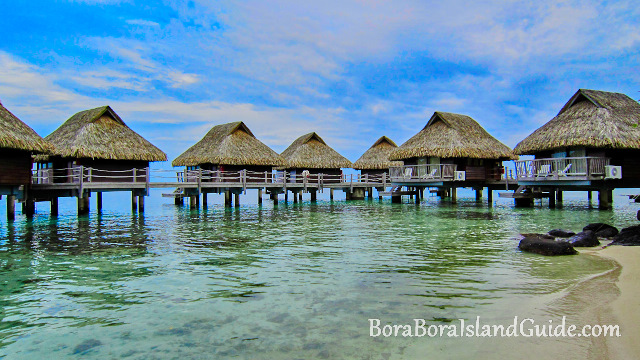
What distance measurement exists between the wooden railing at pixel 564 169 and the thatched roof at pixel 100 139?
845 inches

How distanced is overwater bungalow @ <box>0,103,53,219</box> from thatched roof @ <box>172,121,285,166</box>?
11355 millimetres

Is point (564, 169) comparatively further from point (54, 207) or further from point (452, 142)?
point (54, 207)

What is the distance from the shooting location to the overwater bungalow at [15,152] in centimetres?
1733

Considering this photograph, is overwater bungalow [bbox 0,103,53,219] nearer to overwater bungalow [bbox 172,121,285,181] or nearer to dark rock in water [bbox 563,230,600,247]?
overwater bungalow [bbox 172,121,285,181]

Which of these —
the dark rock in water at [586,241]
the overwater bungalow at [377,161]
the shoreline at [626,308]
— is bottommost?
the shoreline at [626,308]

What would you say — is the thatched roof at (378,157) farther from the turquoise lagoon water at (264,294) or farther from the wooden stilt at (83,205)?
the turquoise lagoon water at (264,294)

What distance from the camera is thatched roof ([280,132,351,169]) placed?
35.6m

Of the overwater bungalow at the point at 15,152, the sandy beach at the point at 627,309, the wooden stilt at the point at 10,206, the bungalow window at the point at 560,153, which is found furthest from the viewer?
the bungalow window at the point at 560,153

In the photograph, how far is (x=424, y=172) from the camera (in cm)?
2811

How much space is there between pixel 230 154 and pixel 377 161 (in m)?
15.3

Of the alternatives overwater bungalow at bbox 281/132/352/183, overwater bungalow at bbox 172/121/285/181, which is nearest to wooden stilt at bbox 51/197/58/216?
overwater bungalow at bbox 172/121/285/181

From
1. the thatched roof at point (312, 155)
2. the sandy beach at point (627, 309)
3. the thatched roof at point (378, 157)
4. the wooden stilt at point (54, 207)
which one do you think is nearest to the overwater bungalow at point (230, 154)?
the thatched roof at point (312, 155)

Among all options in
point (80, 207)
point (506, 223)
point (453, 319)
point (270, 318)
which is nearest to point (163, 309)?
point (270, 318)

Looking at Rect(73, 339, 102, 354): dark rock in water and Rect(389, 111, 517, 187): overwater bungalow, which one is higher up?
Rect(389, 111, 517, 187): overwater bungalow
